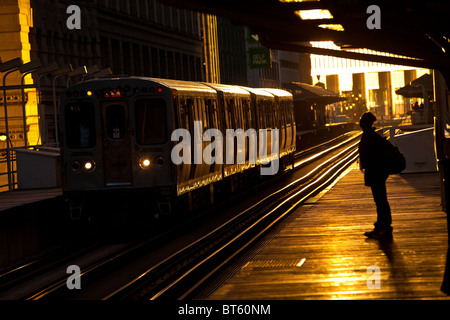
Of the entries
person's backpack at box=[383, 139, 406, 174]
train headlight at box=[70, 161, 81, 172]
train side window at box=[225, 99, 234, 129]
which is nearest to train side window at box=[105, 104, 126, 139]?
train headlight at box=[70, 161, 81, 172]

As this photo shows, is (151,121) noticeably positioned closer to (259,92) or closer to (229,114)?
(229,114)

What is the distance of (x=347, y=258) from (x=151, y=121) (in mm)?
8224

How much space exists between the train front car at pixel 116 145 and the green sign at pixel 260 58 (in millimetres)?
65196

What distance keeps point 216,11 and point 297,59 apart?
12724 cm

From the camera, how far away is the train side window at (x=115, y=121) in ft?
70.9

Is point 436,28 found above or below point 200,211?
above

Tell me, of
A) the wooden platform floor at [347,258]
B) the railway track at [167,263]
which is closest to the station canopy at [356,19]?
the wooden platform floor at [347,258]

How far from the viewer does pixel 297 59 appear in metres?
139

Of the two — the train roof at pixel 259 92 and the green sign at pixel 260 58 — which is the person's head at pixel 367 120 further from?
the green sign at pixel 260 58

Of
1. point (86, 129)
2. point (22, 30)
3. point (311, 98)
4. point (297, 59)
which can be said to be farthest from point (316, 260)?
point (297, 59)

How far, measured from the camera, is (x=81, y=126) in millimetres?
21781

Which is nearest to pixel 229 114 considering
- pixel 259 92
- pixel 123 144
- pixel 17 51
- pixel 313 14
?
pixel 259 92

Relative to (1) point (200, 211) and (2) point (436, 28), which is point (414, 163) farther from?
(2) point (436, 28)

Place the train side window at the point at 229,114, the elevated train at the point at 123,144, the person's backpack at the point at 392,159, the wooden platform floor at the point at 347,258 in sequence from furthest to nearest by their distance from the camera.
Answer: the train side window at the point at 229,114, the elevated train at the point at 123,144, the person's backpack at the point at 392,159, the wooden platform floor at the point at 347,258
